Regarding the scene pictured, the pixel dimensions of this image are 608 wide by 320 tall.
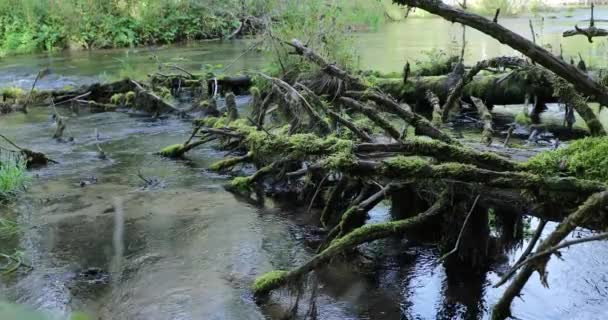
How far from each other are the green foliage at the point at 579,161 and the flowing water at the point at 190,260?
1039mm

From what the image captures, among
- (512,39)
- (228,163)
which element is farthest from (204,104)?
(512,39)

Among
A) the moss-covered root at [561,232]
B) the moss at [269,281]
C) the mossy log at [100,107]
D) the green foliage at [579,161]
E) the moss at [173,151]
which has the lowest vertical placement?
the mossy log at [100,107]

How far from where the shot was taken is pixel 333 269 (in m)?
5.59

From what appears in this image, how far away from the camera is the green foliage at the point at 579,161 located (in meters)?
3.64

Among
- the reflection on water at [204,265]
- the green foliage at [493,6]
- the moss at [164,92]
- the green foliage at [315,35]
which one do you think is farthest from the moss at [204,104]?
the green foliage at [493,6]

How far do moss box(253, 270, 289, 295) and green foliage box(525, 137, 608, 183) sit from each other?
2.11 meters

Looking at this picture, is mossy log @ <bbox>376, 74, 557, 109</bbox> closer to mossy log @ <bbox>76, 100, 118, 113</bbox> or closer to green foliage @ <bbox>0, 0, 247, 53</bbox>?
mossy log @ <bbox>76, 100, 118, 113</bbox>

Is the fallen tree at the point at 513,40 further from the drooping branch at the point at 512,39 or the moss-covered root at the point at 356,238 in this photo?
the moss-covered root at the point at 356,238

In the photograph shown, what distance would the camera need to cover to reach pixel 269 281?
4.95 meters

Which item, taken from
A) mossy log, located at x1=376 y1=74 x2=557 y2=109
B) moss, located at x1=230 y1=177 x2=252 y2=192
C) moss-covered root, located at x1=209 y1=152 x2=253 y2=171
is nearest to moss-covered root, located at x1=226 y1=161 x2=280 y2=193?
moss, located at x1=230 y1=177 x2=252 y2=192

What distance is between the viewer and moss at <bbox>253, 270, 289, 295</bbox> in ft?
15.9

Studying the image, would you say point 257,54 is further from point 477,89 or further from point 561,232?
point 561,232

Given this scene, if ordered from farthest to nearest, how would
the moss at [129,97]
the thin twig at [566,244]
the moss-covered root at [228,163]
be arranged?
the moss at [129,97], the moss-covered root at [228,163], the thin twig at [566,244]

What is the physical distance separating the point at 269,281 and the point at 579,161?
2547mm
